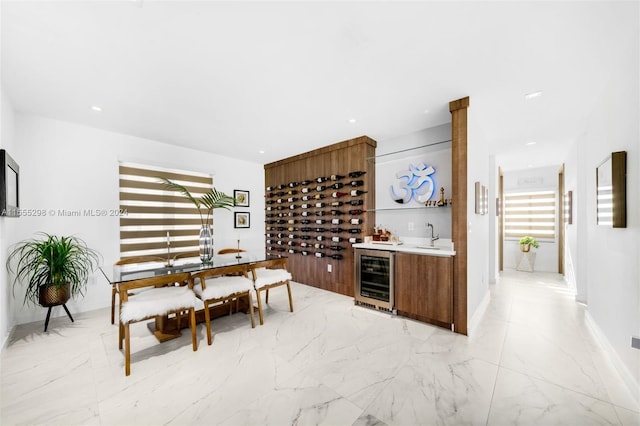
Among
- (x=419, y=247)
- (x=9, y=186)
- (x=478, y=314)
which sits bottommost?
(x=478, y=314)

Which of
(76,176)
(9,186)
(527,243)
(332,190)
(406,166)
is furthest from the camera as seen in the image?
(527,243)

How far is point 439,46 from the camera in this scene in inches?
73.4

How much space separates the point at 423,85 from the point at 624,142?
163 cm

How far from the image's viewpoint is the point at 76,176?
336 cm

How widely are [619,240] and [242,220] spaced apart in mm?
5168

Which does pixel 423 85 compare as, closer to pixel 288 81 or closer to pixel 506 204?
pixel 288 81

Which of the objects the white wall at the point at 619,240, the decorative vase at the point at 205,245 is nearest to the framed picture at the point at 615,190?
the white wall at the point at 619,240

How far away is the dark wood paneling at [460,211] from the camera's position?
265 centimetres

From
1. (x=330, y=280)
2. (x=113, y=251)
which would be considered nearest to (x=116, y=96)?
(x=113, y=251)

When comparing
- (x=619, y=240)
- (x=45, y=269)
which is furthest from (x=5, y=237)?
(x=619, y=240)

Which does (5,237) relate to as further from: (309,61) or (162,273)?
(309,61)

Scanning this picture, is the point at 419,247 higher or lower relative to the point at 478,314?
higher

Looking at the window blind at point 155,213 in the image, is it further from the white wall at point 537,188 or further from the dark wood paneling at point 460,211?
the white wall at point 537,188

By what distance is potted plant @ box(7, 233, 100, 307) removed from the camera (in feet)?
8.94
